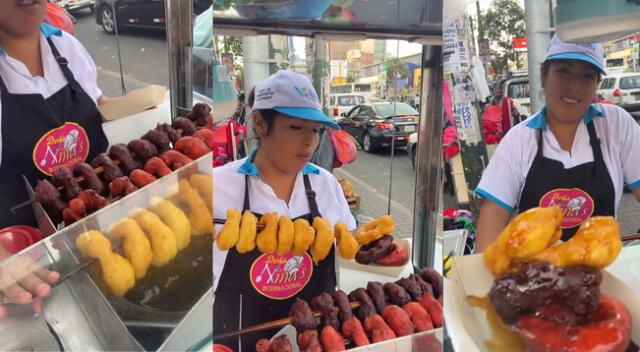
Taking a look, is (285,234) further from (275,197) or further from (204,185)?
(204,185)

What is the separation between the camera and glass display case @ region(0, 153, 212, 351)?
2.18ft

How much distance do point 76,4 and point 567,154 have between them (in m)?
0.80

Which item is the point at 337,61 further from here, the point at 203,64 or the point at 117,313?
the point at 117,313

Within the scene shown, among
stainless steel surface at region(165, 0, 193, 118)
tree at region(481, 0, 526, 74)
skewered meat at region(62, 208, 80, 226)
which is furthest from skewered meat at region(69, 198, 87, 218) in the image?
tree at region(481, 0, 526, 74)

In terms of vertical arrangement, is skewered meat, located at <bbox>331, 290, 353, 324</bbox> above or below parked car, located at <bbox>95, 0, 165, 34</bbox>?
below

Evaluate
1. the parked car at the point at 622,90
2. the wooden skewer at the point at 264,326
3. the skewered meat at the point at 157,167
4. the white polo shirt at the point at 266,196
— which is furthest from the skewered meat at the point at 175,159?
the parked car at the point at 622,90

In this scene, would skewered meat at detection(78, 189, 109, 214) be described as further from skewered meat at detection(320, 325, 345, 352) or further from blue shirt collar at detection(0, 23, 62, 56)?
skewered meat at detection(320, 325, 345, 352)

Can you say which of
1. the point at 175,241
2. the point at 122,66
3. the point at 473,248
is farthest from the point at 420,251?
the point at 122,66

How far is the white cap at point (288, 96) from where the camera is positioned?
832mm

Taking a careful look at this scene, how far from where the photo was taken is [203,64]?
0.71 metres

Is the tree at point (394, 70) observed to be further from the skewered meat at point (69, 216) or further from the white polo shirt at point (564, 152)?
the skewered meat at point (69, 216)

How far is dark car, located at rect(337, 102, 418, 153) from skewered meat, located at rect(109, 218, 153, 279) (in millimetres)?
439

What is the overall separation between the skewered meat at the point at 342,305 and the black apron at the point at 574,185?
50 centimetres

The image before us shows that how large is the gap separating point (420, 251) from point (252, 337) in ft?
1.61
